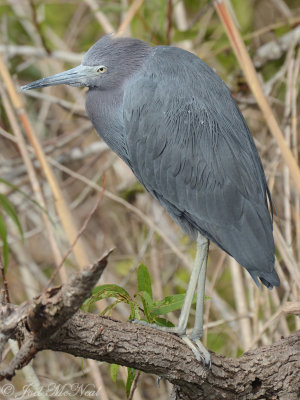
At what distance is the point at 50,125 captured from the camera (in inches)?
188

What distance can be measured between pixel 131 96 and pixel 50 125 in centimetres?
252

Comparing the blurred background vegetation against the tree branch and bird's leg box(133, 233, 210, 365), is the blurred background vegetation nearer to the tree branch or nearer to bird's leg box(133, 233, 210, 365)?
bird's leg box(133, 233, 210, 365)

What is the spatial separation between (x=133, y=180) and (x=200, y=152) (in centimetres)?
173

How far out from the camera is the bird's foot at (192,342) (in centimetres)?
195

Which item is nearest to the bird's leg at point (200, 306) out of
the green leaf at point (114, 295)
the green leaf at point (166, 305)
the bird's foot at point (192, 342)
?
the bird's foot at point (192, 342)

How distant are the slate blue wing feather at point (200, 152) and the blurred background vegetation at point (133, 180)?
497mm

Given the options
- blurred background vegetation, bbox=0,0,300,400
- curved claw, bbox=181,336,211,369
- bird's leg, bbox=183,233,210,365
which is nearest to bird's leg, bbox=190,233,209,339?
bird's leg, bbox=183,233,210,365

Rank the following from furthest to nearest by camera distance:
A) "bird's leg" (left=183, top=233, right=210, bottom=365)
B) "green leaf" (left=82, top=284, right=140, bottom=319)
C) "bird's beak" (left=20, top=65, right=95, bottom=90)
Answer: "bird's beak" (left=20, top=65, right=95, bottom=90) < "bird's leg" (left=183, top=233, right=210, bottom=365) < "green leaf" (left=82, top=284, right=140, bottom=319)

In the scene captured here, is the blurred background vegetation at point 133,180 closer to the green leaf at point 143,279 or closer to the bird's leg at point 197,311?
the bird's leg at point 197,311

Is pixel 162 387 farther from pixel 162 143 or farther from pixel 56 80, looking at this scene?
pixel 56 80

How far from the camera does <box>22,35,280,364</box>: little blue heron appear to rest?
226 centimetres

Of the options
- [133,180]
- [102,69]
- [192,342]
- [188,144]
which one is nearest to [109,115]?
[102,69]

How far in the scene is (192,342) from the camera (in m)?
2.11

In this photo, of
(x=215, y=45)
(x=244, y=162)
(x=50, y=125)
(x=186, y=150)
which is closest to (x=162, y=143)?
(x=186, y=150)
